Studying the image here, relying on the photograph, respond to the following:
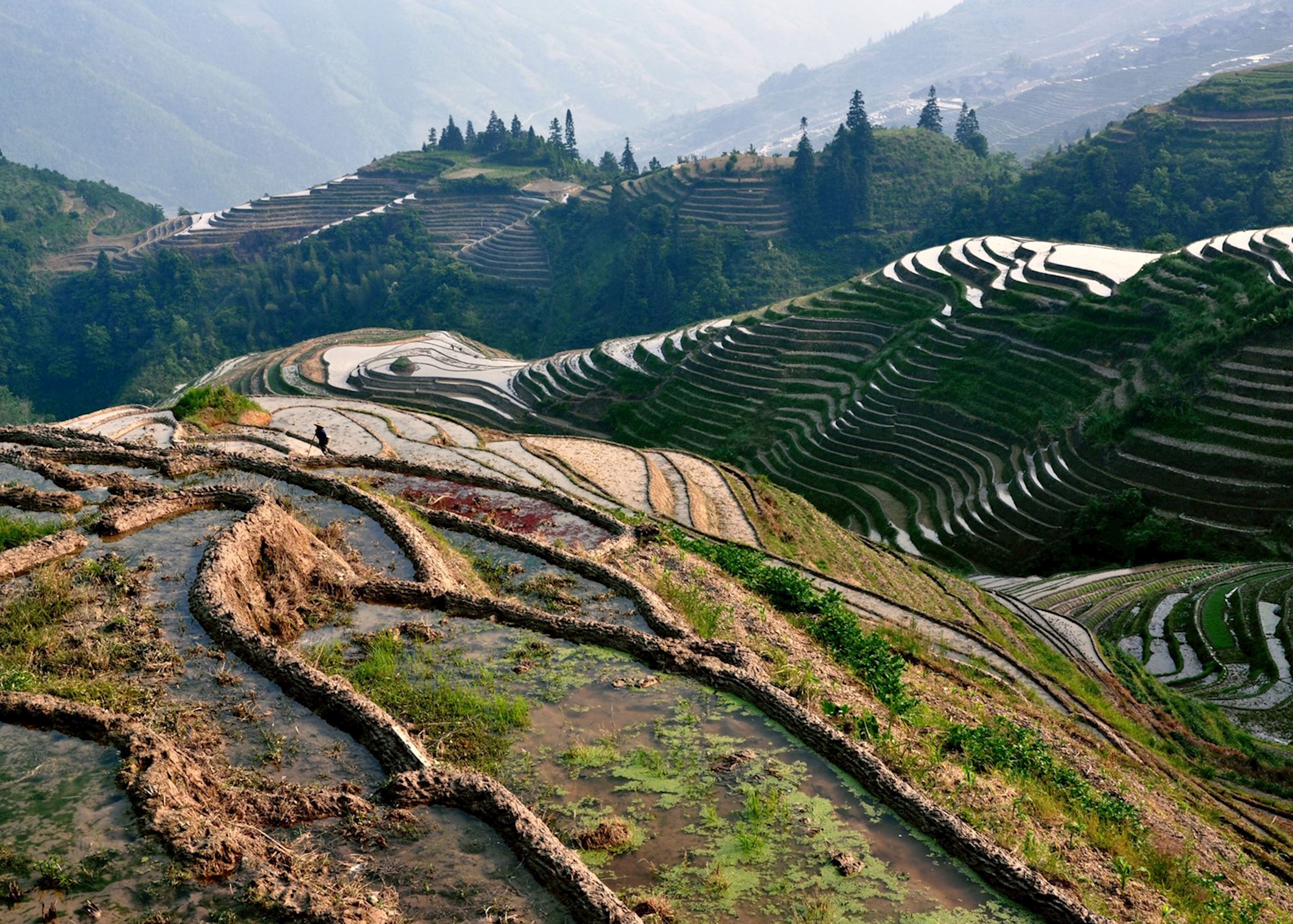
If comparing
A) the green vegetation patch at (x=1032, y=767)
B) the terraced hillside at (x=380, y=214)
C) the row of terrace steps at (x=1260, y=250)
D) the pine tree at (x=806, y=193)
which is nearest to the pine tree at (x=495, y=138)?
→ the terraced hillside at (x=380, y=214)

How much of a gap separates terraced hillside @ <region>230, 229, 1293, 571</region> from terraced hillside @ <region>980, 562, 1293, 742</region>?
3089mm

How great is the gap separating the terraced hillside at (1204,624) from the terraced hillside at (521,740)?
10.9ft

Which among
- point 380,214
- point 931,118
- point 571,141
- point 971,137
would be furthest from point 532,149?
point 971,137

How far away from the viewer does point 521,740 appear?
7.46m

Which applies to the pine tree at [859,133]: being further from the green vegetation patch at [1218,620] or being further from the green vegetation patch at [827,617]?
the green vegetation patch at [827,617]

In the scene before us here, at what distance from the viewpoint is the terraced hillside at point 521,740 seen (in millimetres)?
5898

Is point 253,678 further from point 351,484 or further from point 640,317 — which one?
point 640,317

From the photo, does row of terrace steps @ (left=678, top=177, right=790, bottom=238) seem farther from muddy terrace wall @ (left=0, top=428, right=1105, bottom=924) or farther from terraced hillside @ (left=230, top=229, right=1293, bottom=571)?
muddy terrace wall @ (left=0, top=428, right=1105, bottom=924)

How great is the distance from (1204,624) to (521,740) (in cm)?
1712

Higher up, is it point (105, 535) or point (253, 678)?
point (105, 535)

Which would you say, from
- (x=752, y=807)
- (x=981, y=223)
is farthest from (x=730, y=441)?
(x=981, y=223)

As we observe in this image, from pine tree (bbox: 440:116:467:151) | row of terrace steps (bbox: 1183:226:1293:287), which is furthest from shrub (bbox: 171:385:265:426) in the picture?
pine tree (bbox: 440:116:467:151)

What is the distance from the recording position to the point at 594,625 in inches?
363

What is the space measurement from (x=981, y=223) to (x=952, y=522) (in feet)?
157
